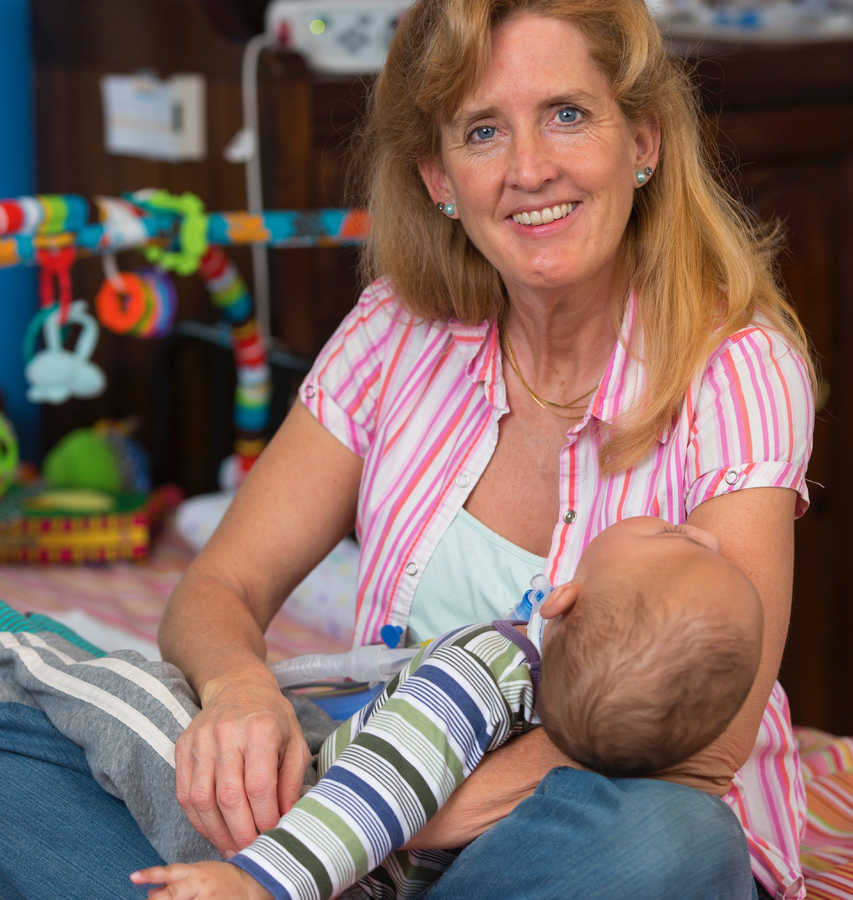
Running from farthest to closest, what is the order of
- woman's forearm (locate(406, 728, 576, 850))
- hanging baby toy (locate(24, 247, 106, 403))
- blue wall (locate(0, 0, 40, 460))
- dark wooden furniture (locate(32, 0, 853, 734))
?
blue wall (locate(0, 0, 40, 460)) → dark wooden furniture (locate(32, 0, 853, 734)) → hanging baby toy (locate(24, 247, 106, 403)) → woman's forearm (locate(406, 728, 576, 850))

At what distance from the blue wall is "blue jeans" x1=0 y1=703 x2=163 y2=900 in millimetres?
2211

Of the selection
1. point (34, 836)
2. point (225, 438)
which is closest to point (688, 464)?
point (34, 836)

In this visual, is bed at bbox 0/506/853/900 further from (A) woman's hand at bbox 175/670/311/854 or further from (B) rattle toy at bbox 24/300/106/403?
(A) woman's hand at bbox 175/670/311/854

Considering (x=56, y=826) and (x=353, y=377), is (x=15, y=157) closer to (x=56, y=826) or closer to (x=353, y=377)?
(x=353, y=377)

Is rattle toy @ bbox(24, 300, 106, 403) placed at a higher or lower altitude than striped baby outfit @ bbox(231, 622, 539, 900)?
higher

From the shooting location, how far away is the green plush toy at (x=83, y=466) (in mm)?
2861

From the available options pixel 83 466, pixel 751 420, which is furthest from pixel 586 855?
pixel 83 466

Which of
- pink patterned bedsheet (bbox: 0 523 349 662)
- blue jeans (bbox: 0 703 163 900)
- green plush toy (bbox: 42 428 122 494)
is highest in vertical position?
blue jeans (bbox: 0 703 163 900)

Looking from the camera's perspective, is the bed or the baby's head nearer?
the baby's head

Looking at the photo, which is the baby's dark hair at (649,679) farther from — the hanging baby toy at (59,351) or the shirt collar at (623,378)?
the hanging baby toy at (59,351)

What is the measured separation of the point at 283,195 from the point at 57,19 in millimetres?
837

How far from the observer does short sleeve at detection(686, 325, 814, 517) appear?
122cm

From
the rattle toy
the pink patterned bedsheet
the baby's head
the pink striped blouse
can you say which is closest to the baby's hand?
the baby's head

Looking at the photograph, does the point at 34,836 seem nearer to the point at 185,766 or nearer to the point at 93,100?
the point at 185,766
